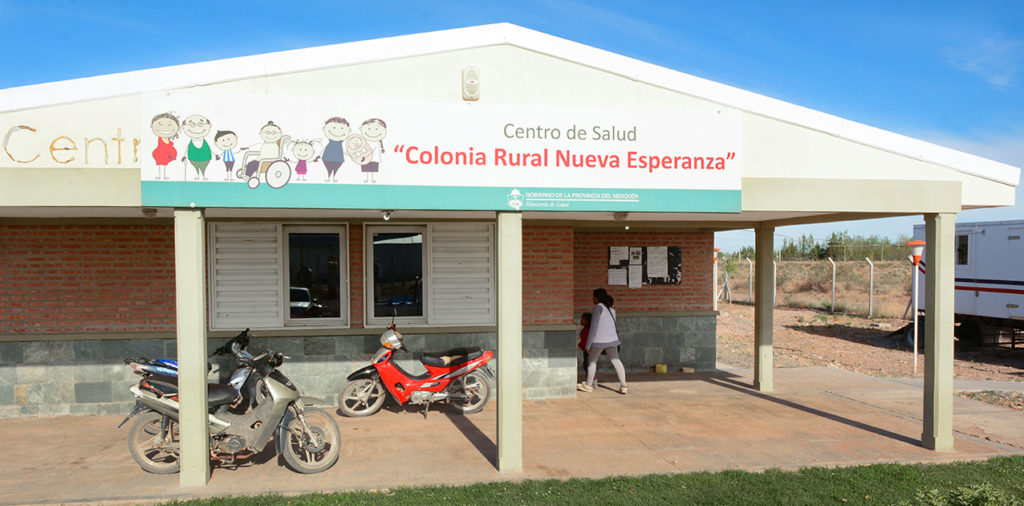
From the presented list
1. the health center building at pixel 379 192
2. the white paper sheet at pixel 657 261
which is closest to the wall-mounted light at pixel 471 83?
the health center building at pixel 379 192

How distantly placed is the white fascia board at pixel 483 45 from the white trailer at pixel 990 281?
8980mm

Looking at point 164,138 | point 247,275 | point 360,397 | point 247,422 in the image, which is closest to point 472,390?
point 360,397

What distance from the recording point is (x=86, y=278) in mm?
8055

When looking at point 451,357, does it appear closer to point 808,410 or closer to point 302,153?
point 302,153

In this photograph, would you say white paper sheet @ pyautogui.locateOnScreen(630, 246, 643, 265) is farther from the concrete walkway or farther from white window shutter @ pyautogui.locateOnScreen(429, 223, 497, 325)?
white window shutter @ pyautogui.locateOnScreen(429, 223, 497, 325)

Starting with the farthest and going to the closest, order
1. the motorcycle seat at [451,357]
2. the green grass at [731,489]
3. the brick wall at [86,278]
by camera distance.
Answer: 1. the motorcycle seat at [451,357]
2. the brick wall at [86,278]
3. the green grass at [731,489]

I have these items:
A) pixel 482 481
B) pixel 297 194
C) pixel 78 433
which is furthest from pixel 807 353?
pixel 78 433

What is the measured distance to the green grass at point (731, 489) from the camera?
207 inches

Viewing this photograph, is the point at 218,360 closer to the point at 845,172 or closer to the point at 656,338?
the point at 656,338

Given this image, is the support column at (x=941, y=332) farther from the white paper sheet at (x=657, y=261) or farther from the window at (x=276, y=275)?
the window at (x=276, y=275)

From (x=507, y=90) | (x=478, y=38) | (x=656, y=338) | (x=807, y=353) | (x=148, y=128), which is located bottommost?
(x=807, y=353)

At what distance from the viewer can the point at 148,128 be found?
17.7ft

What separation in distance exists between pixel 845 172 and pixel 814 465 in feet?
9.84

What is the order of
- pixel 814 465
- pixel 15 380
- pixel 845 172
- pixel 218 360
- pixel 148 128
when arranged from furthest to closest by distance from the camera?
pixel 218 360 → pixel 15 380 → pixel 845 172 → pixel 814 465 → pixel 148 128
